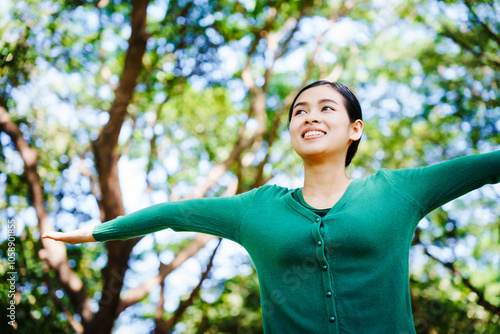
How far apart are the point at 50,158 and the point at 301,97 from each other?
19.4ft

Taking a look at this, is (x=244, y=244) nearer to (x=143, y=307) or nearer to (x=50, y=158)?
(x=50, y=158)

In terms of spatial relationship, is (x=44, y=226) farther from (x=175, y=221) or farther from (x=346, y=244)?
(x=346, y=244)

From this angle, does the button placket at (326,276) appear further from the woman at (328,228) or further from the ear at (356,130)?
the ear at (356,130)

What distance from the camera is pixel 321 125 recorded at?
1816mm

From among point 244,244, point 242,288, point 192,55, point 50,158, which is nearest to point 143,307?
point 242,288

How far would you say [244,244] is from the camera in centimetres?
176

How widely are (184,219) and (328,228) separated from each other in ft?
1.91

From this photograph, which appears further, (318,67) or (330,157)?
(318,67)

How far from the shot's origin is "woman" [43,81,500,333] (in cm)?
156

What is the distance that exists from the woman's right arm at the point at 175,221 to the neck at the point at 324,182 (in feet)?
0.86

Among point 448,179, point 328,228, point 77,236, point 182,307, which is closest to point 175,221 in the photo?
point 77,236

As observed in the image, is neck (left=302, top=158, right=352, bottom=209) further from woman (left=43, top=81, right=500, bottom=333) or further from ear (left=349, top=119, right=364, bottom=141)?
ear (left=349, top=119, right=364, bottom=141)

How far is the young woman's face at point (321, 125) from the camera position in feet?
5.91

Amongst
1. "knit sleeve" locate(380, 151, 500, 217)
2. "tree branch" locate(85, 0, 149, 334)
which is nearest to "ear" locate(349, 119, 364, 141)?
"knit sleeve" locate(380, 151, 500, 217)
